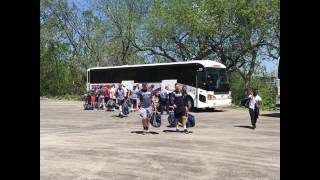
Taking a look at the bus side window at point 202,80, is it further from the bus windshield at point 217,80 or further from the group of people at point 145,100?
the group of people at point 145,100

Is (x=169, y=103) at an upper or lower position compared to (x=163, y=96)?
lower

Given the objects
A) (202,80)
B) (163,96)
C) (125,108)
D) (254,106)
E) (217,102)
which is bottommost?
(125,108)

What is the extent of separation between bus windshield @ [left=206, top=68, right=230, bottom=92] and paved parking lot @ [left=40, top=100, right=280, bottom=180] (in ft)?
36.7

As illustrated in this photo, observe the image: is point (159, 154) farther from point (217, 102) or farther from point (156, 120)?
point (217, 102)

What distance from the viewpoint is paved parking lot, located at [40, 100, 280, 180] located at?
29.6 feet

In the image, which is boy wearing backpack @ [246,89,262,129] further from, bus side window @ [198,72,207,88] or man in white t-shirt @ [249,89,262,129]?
bus side window @ [198,72,207,88]

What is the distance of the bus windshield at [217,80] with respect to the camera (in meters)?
29.5

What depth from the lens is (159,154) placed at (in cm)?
1153

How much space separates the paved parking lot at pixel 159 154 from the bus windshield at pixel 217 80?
11177 millimetres

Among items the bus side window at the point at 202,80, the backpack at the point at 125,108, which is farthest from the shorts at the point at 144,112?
the bus side window at the point at 202,80

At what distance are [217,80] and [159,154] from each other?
1877 centimetres

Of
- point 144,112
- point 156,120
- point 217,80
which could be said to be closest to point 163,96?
point 217,80

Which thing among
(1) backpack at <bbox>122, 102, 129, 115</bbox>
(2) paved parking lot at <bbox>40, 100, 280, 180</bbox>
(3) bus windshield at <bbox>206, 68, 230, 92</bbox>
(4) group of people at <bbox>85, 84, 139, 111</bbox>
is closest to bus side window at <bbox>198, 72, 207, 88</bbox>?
(3) bus windshield at <bbox>206, 68, 230, 92</bbox>
